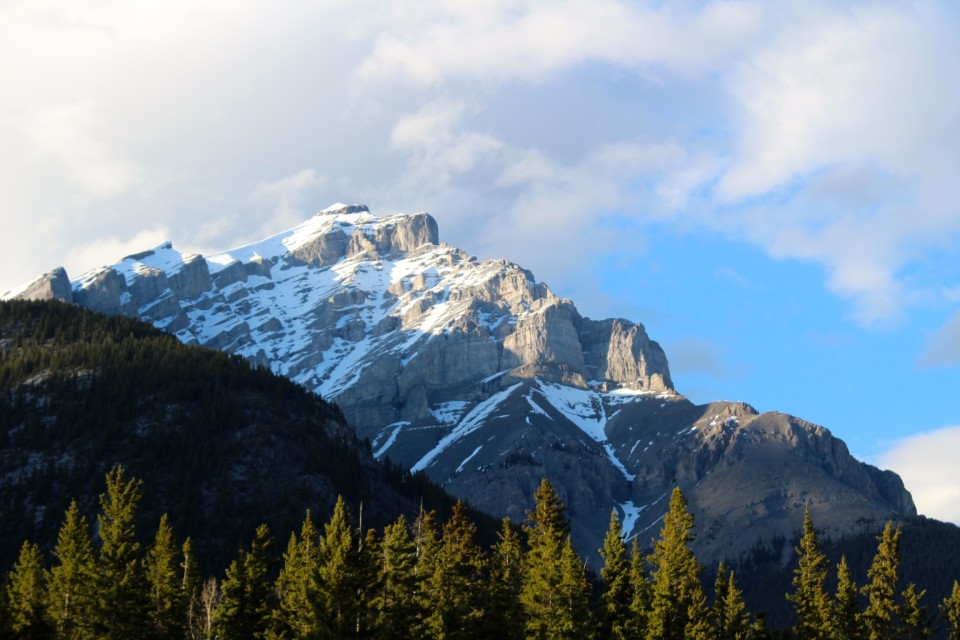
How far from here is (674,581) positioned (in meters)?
104

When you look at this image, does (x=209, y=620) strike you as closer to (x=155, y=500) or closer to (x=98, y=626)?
(x=98, y=626)

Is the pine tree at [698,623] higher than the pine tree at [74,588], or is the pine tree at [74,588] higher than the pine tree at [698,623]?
the pine tree at [74,588]

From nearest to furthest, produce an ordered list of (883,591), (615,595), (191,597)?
1. (615,595)
2. (883,591)
3. (191,597)

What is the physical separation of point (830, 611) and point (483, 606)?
32.5 metres

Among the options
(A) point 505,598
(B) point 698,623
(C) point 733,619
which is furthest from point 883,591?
(A) point 505,598

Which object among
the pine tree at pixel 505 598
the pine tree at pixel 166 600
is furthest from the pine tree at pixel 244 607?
the pine tree at pixel 505 598

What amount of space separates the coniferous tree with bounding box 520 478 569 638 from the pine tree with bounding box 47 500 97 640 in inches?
1286

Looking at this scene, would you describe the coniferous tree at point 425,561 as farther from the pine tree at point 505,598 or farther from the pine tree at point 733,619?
the pine tree at point 733,619

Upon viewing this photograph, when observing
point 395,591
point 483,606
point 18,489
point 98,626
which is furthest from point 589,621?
point 18,489

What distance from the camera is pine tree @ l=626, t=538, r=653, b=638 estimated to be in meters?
103

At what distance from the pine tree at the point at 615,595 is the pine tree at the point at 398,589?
19.5 meters

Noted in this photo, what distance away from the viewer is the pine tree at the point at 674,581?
332 feet

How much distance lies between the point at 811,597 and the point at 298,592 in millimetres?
46939

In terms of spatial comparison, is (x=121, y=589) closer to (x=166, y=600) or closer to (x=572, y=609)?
(x=166, y=600)
